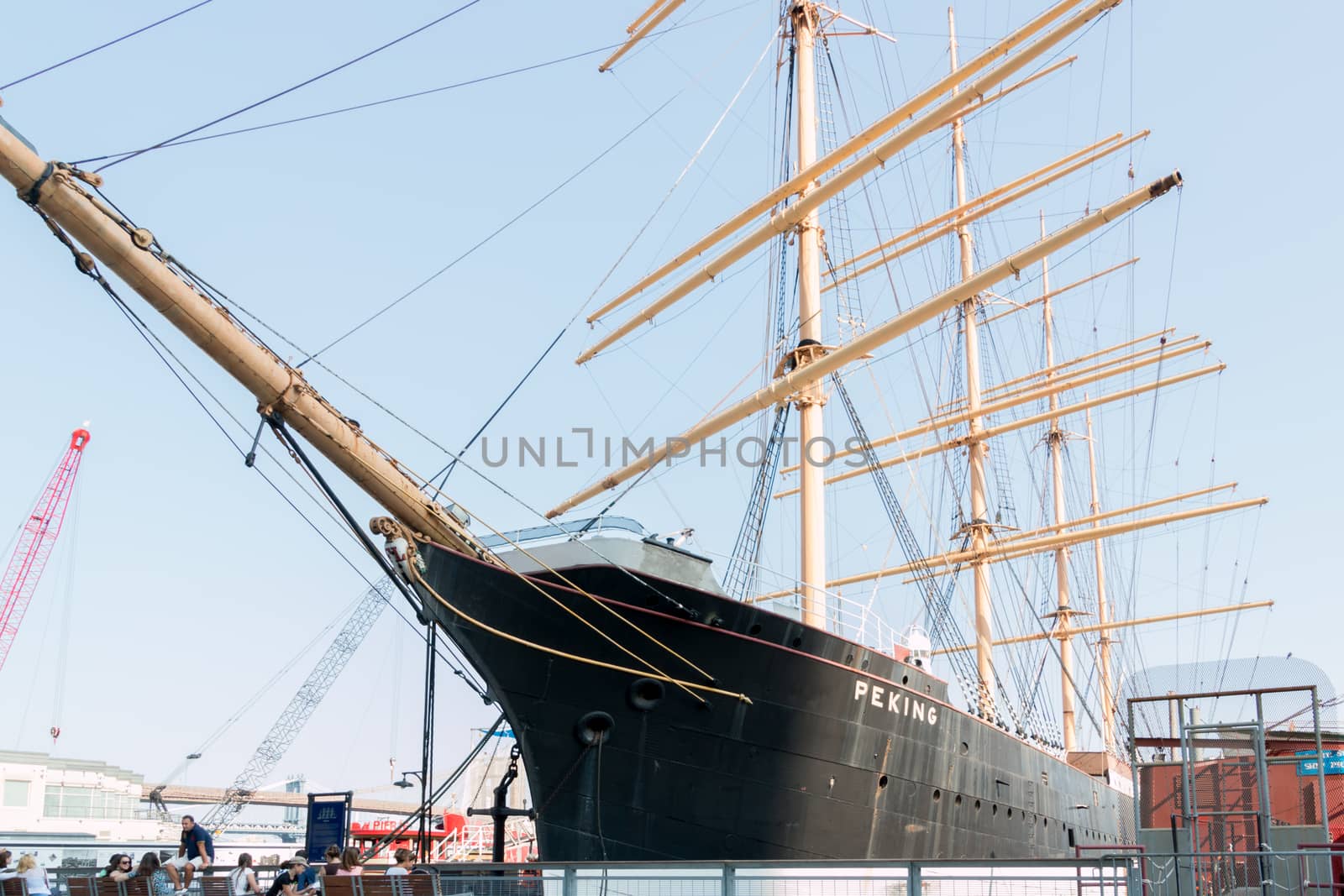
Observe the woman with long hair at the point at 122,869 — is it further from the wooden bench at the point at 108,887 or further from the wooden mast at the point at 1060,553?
the wooden mast at the point at 1060,553

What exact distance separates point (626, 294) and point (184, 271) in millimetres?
13301

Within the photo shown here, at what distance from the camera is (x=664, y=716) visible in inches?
563

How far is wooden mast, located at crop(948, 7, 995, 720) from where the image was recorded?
112 ft

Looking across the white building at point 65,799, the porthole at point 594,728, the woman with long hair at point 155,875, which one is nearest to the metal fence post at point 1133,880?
the porthole at point 594,728

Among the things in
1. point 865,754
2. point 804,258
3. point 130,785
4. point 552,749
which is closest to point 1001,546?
point 804,258

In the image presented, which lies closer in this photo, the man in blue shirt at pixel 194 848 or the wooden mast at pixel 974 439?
the man in blue shirt at pixel 194 848

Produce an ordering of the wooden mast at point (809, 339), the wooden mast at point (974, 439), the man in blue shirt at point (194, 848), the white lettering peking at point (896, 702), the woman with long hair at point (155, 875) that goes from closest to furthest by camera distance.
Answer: the woman with long hair at point (155, 875)
the man in blue shirt at point (194, 848)
the white lettering peking at point (896, 702)
the wooden mast at point (809, 339)
the wooden mast at point (974, 439)

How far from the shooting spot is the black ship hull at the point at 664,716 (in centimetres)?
1407

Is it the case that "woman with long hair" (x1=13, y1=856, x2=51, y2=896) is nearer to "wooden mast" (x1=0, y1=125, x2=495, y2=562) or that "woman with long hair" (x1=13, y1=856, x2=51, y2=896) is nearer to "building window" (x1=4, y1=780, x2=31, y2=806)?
"wooden mast" (x1=0, y1=125, x2=495, y2=562)

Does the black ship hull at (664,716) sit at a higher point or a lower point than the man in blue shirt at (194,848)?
higher

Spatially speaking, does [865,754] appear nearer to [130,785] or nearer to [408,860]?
[408,860]

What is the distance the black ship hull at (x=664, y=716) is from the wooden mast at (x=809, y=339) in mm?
1938

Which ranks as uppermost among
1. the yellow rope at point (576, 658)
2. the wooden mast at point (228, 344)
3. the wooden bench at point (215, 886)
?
the wooden mast at point (228, 344)

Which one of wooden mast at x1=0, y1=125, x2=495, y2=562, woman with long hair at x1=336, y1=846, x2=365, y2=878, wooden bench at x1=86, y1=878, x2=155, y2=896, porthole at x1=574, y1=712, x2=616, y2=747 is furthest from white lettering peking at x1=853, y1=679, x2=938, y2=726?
wooden bench at x1=86, y1=878, x2=155, y2=896
